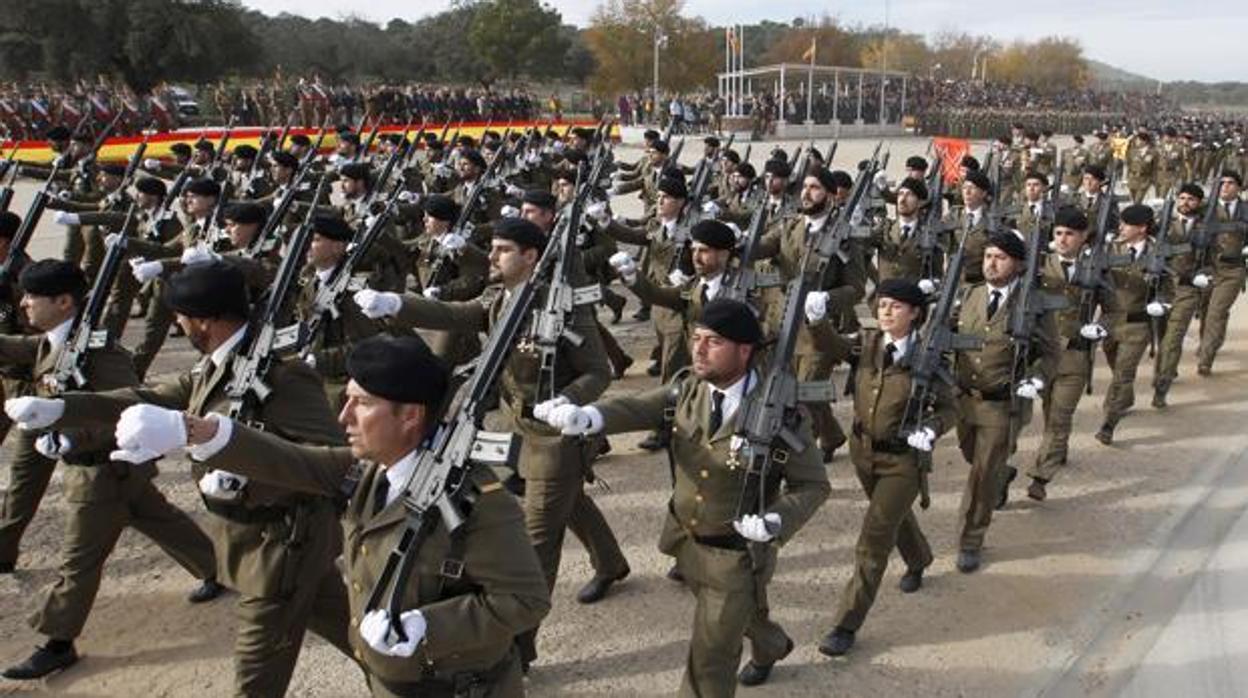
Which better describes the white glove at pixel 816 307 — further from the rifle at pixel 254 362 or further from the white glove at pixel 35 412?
the white glove at pixel 35 412

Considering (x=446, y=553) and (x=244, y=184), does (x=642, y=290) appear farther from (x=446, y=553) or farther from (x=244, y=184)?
(x=244, y=184)

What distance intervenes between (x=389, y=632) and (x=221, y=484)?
1.37m

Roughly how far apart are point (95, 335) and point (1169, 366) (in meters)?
9.46

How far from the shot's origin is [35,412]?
3338 millimetres

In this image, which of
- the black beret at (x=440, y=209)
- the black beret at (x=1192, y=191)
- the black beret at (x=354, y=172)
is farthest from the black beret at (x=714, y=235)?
the black beret at (x=1192, y=191)

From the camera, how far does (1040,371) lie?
6.49 m

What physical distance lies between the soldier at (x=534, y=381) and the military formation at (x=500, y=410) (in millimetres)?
15

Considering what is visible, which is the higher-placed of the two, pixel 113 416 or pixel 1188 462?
pixel 113 416

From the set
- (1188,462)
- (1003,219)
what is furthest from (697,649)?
(1003,219)

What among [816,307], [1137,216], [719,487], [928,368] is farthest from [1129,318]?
[719,487]

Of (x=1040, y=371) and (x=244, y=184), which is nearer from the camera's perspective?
(x=1040, y=371)

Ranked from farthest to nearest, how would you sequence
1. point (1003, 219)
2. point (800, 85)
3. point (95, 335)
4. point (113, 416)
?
1. point (800, 85)
2. point (1003, 219)
3. point (95, 335)
4. point (113, 416)

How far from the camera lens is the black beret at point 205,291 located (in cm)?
388

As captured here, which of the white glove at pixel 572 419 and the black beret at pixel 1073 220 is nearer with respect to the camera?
the white glove at pixel 572 419
